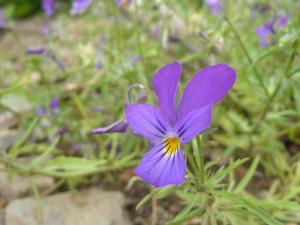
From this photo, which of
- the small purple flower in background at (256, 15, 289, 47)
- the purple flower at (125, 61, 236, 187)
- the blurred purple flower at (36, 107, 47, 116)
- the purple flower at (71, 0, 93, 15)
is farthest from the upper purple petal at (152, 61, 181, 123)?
the purple flower at (71, 0, 93, 15)

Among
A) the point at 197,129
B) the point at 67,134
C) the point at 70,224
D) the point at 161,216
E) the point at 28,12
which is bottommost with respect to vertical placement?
the point at 161,216

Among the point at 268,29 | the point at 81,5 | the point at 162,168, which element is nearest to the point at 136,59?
the point at 268,29

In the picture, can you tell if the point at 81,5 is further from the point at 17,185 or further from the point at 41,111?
the point at 17,185

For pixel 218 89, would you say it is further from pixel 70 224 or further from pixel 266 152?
pixel 266 152

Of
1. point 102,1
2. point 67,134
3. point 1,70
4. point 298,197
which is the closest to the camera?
point 298,197

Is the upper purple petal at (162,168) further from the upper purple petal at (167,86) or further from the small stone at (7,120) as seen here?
the small stone at (7,120)

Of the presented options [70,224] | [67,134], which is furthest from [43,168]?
[67,134]
